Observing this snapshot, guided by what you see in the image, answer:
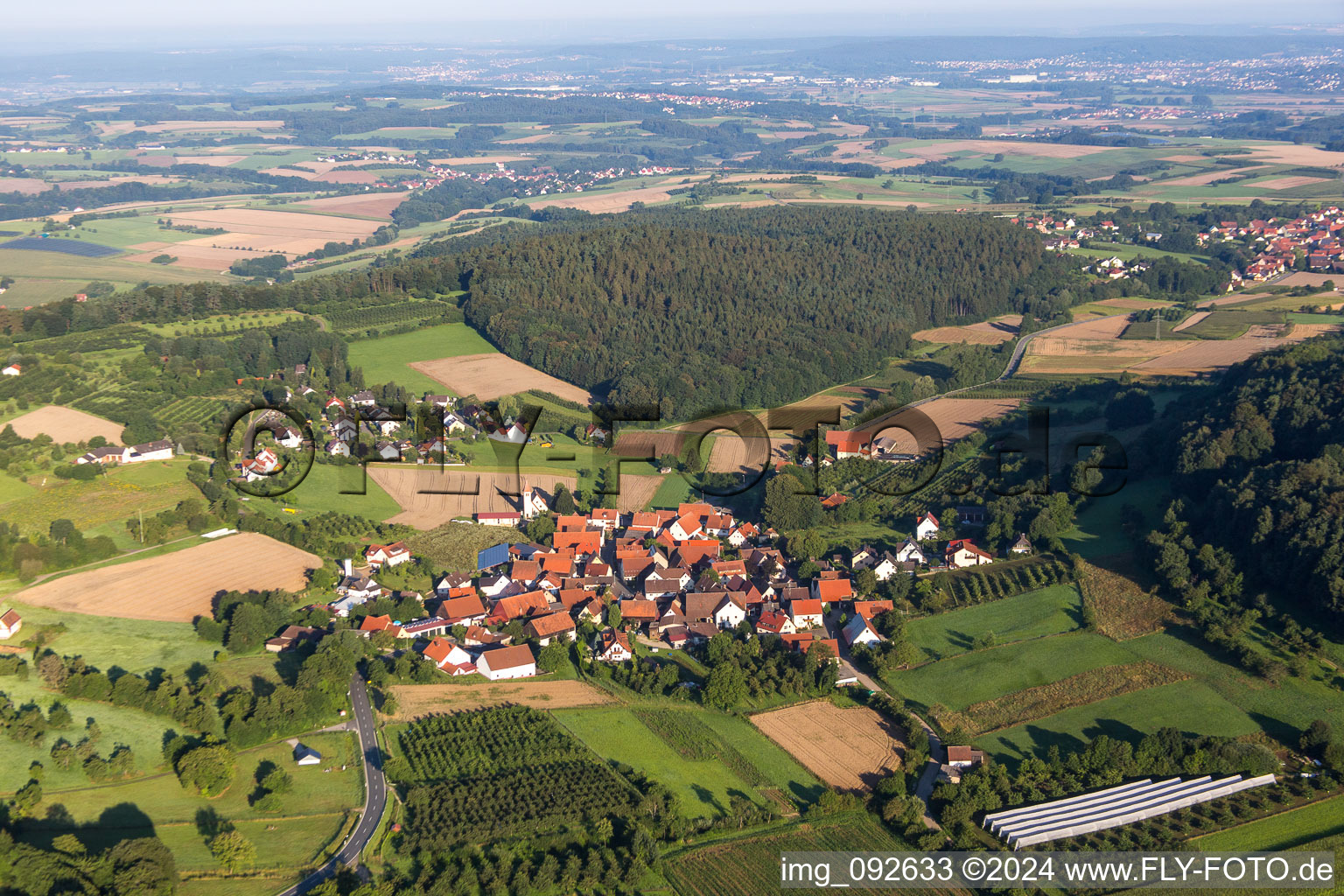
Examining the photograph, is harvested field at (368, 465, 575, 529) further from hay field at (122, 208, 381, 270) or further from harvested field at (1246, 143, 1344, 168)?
harvested field at (1246, 143, 1344, 168)

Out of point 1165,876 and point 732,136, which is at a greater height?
point 732,136

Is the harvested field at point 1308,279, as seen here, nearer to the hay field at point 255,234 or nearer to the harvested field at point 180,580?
the harvested field at point 180,580

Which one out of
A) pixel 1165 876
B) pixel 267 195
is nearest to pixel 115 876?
pixel 1165 876

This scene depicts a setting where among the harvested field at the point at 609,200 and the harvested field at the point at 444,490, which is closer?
the harvested field at the point at 444,490

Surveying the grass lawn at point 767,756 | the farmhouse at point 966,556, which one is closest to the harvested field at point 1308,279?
the farmhouse at point 966,556

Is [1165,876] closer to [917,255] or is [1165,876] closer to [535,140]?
[917,255]

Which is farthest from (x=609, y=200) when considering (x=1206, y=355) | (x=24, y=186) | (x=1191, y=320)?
(x=1206, y=355)

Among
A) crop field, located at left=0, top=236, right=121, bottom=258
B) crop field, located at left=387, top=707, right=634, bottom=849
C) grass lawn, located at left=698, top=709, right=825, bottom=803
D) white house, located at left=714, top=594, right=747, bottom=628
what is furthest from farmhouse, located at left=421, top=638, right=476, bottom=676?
crop field, located at left=0, top=236, right=121, bottom=258
